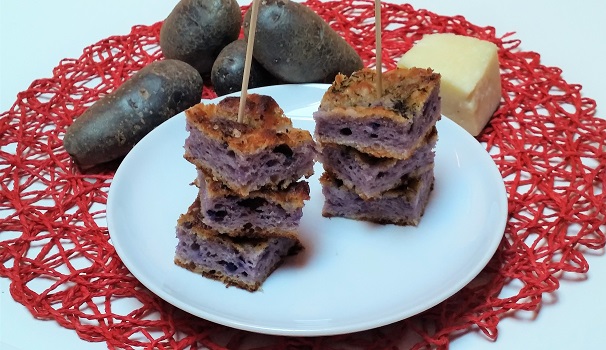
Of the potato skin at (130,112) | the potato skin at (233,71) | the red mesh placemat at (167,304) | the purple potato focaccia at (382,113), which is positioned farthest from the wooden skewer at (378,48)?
the potato skin at (130,112)

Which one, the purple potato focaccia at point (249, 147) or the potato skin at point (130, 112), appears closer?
the purple potato focaccia at point (249, 147)

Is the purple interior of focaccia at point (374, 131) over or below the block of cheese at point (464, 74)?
over

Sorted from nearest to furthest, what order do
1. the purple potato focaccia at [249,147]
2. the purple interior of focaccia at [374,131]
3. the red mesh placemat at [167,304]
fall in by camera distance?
the purple potato focaccia at [249,147]
the red mesh placemat at [167,304]
the purple interior of focaccia at [374,131]

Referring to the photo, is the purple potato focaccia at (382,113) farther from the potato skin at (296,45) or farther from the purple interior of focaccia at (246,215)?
the potato skin at (296,45)

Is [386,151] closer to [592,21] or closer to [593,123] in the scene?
[593,123]

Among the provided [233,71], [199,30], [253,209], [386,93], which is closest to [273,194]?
[253,209]

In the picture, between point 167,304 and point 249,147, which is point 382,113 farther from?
point 167,304

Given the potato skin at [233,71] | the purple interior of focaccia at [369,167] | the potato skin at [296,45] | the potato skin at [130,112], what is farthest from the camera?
the potato skin at [233,71]

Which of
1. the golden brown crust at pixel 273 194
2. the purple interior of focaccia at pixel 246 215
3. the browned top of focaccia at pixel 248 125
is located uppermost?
the browned top of focaccia at pixel 248 125
